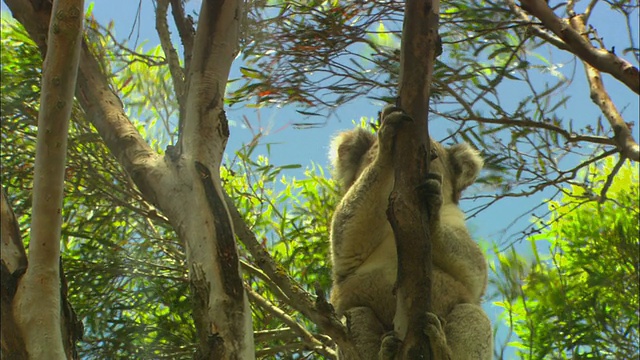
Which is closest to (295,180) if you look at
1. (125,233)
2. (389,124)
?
(125,233)

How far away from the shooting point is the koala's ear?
11.7 feet

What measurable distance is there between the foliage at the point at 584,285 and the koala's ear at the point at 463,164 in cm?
69

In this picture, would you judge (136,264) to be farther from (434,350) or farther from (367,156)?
(434,350)

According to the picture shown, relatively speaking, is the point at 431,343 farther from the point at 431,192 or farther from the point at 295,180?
the point at 295,180

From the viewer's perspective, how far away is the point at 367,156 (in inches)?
139

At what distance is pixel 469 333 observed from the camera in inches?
113

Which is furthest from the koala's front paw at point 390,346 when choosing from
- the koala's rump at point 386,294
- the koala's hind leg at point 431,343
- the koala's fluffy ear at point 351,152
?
the koala's fluffy ear at point 351,152

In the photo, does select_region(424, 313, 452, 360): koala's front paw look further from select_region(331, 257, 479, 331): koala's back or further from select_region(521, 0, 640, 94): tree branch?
select_region(521, 0, 640, 94): tree branch

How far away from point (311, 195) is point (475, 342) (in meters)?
1.94

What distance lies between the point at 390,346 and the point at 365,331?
467 mm

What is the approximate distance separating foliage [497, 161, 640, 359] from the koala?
34.9 inches

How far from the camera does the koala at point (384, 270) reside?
2889mm

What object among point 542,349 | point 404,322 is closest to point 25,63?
point 404,322

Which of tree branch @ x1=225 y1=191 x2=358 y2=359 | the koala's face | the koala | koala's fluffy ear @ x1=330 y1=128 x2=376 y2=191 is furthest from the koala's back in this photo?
koala's fluffy ear @ x1=330 y1=128 x2=376 y2=191
